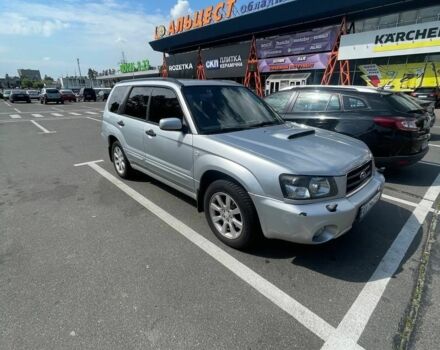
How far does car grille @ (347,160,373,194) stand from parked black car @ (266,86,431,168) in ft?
6.84

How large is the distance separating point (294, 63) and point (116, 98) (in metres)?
21.3

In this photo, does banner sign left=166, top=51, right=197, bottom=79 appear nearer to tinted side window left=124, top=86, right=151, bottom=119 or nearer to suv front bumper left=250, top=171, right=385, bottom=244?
tinted side window left=124, top=86, right=151, bottom=119

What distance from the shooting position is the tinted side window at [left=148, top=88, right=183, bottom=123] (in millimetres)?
3562

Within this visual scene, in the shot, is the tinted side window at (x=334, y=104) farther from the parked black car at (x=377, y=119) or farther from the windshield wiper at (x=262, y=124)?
the windshield wiper at (x=262, y=124)

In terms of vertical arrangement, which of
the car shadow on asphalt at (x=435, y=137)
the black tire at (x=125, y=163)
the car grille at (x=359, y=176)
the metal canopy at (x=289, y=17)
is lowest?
the car shadow on asphalt at (x=435, y=137)

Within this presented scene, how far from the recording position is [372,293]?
2.46 metres

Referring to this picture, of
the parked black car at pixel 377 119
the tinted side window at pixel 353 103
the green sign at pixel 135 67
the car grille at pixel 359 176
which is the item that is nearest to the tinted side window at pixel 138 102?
the car grille at pixel 359 176

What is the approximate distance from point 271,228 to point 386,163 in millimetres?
3522

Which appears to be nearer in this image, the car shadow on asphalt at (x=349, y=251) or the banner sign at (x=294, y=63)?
the car shadow on asphalt at (x=349, y=251)

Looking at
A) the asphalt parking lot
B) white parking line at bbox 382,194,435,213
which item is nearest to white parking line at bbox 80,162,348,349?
the asphalt parking lot

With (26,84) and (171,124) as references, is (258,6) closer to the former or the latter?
(171,124)

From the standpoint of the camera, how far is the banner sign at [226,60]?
91.4 ft

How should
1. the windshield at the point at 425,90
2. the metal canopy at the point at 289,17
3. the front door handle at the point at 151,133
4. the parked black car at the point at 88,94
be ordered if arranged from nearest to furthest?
the front door handle at the point at 151,133 < the windshield at the point at 425,90 < the metal canopy at the point at 289,17 < the parked black car at the point at 88,94

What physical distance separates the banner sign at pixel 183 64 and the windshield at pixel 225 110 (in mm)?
31388
